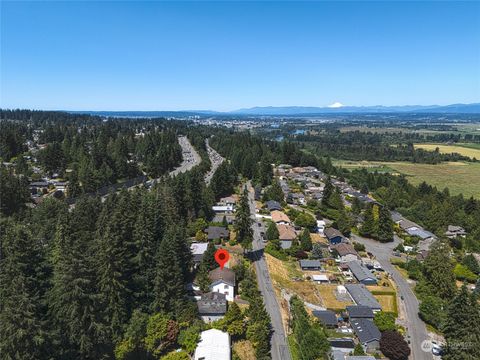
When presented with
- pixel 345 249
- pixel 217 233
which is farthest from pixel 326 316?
pixel 217 233

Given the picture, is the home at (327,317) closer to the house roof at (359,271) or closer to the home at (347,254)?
the house roof at (359,271)

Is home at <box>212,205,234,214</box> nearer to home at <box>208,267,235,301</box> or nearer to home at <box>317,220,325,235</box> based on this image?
home at <box>317,220,325,235</box>

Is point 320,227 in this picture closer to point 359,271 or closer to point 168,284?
point 359,271

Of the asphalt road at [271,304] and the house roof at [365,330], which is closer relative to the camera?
the asphalt road at [271,304]

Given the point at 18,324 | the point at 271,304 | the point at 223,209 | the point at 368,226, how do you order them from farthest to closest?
the point at 223,209
the point at 368,226
the point at 271,304
the point at 18,324

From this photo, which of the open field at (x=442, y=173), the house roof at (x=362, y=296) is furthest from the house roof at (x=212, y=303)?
the open field at (x=442, y=173)

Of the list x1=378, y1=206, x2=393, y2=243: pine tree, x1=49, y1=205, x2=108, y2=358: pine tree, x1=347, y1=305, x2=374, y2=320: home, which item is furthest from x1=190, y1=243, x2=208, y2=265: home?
x1=378, y1=206, x2=393, y2=243: pine tree
